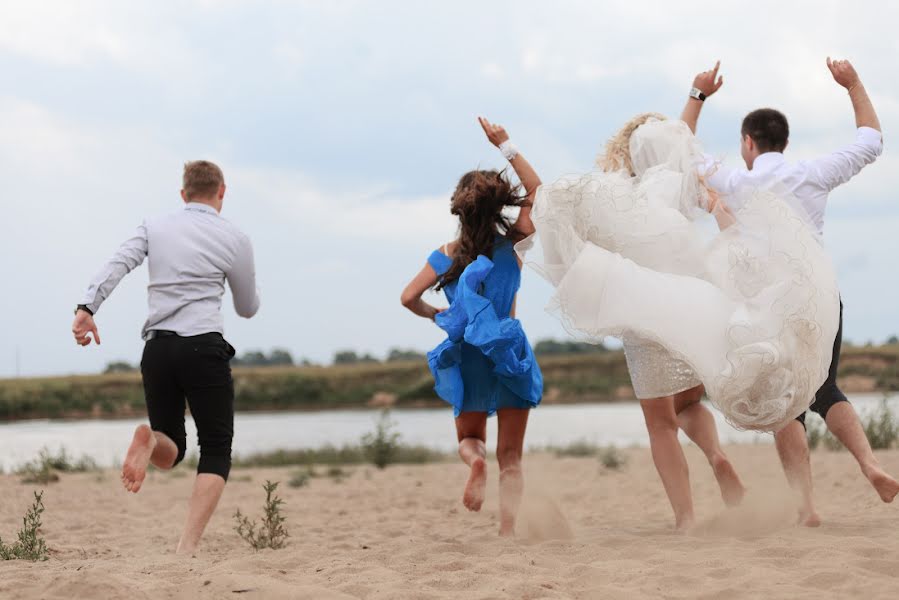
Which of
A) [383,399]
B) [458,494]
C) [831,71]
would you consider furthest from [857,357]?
[831,71]

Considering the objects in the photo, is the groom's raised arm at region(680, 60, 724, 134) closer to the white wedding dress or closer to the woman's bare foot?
the white wedding dress

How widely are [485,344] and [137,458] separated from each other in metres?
2.03

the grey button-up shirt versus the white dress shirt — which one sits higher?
the white dress shirt

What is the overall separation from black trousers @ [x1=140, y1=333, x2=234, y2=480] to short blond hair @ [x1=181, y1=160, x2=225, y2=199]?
0.90m

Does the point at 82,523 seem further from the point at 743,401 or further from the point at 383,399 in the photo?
the point at 383,399

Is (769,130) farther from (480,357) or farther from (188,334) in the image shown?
(188,334)

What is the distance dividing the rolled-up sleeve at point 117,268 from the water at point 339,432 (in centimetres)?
1048

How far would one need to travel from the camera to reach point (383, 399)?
40.4 meters

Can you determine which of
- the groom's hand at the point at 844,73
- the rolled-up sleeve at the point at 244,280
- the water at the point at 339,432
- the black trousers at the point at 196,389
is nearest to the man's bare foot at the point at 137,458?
the black trousers at the point at 196,389

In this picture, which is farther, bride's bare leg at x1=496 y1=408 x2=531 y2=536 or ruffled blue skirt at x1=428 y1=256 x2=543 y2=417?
bride's bare leg at x1=496 y1=408 x2=531 y2=536

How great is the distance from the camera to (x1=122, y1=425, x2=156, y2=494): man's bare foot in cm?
531

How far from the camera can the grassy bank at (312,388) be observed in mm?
34156

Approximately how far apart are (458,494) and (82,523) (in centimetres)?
406

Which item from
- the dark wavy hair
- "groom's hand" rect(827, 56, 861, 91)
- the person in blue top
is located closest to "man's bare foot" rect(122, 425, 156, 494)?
the person in blue top
